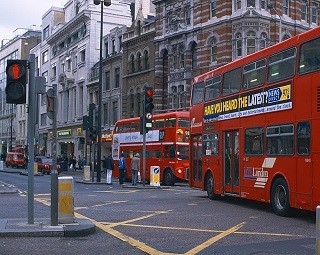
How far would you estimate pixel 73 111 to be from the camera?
68.8m

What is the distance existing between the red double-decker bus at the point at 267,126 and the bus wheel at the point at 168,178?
1050 centimetres

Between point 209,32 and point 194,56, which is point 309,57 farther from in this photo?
point 194,56

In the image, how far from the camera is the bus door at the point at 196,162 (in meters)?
21.3

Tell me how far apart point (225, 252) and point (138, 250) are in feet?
4.81

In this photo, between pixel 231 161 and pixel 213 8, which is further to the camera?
pixel 213 8

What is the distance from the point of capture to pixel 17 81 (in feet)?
36.9

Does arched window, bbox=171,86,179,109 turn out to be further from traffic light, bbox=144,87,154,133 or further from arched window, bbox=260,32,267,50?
traffic light, bbox=144,87,154,133

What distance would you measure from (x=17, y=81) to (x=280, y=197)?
777 centimetres

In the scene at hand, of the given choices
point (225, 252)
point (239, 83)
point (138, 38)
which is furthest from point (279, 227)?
point (138, 38)

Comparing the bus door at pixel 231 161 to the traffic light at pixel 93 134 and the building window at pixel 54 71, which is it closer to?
the traffic light at pixel 93 134

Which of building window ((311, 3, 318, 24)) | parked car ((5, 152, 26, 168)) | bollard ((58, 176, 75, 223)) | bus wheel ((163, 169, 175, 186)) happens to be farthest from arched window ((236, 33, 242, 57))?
parked car ((5, 152, 26, 168))

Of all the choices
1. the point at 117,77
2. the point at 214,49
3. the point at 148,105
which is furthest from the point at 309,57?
the point at 117,77

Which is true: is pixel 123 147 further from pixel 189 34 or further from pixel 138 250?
pixel 138 250

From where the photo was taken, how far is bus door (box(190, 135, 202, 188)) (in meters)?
21.3
